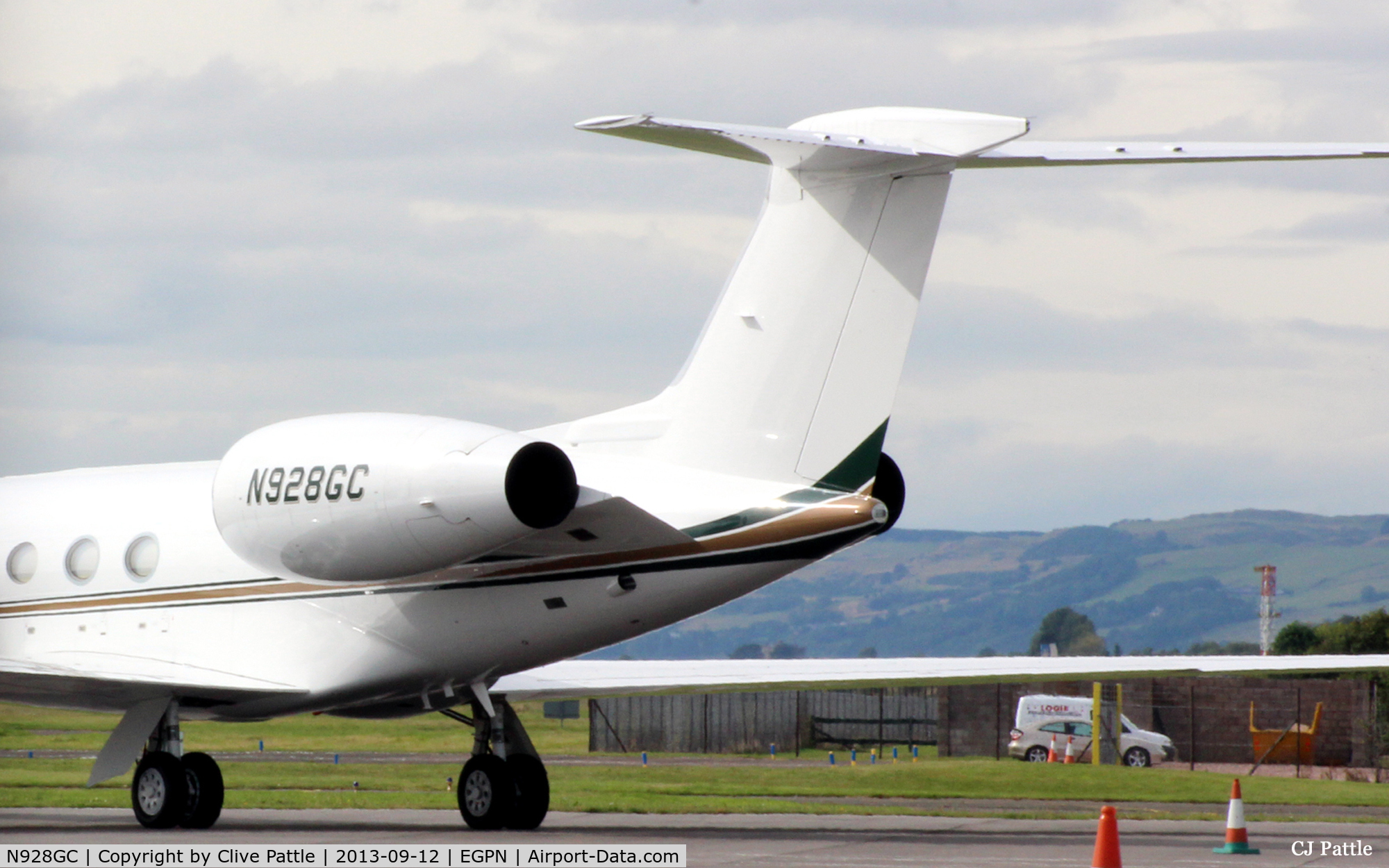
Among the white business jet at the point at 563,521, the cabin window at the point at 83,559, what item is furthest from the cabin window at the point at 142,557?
the cabin window at the point at 83,559

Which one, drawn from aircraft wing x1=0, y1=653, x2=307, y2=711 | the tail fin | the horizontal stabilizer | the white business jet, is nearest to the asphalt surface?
the white business jet

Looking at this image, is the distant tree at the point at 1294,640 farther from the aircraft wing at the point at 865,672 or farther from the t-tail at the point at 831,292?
the t-tail at the point at 831,292

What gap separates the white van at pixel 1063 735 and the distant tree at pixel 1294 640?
34608 millimetres

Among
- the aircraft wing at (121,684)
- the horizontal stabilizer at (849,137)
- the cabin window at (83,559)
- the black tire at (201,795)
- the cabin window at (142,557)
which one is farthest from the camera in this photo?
the cabin window at (83,559)

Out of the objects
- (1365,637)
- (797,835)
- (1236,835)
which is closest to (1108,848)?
(1236,835)

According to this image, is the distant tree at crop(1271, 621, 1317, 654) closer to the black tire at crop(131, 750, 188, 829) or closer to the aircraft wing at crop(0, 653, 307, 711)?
the aircraft wing at crop(0, 653, 307, 711)

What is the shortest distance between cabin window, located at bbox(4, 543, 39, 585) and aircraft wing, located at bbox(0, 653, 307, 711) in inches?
55.1

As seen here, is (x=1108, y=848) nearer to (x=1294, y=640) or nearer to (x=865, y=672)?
(x=865, y=672)

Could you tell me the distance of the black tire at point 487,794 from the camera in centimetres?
1864

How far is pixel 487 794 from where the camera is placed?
1866 centimetres

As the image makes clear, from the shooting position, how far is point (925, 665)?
64.3 feet

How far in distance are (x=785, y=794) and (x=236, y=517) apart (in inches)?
435

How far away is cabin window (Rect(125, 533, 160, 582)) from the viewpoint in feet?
63.8

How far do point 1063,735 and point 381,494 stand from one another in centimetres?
2571
